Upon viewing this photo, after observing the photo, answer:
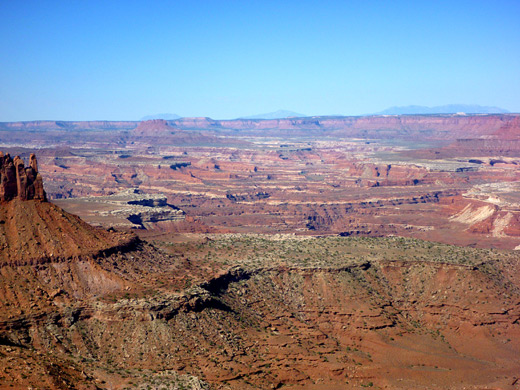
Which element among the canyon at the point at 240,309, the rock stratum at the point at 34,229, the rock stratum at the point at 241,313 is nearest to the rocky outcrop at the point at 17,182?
the rock stratum at the point at 34,229

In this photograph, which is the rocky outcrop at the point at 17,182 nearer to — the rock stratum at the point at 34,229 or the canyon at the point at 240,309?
the rock stratum at the point at 34,229

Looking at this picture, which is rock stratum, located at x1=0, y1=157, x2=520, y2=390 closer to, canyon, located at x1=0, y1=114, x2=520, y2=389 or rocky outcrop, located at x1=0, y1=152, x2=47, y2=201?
canyon, located at x1=0, y1=114, x2=520, y2=389

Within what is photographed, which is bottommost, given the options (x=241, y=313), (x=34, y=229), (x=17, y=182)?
(x=241, y=313)

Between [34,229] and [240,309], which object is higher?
[34,229]

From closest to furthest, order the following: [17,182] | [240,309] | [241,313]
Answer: [241,313] → [240,309] → [17,182]

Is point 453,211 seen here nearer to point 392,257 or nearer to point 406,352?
point 392,257

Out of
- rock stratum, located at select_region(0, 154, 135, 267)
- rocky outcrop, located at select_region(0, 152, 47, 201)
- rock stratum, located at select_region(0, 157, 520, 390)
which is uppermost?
rocky outcrop, located at select_region(0, 152, 47, 201)

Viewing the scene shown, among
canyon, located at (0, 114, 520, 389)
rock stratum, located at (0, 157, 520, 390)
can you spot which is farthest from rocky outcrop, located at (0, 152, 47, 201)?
rock stratum, located at (0, 157, 520, 390)

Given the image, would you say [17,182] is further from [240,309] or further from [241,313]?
[241,313]

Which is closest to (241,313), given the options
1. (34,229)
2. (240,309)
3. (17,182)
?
(240,309)

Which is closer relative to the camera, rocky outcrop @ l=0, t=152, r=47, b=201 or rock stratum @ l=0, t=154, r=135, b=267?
rock stratum @ l=0, t=154, r=135, b=267
